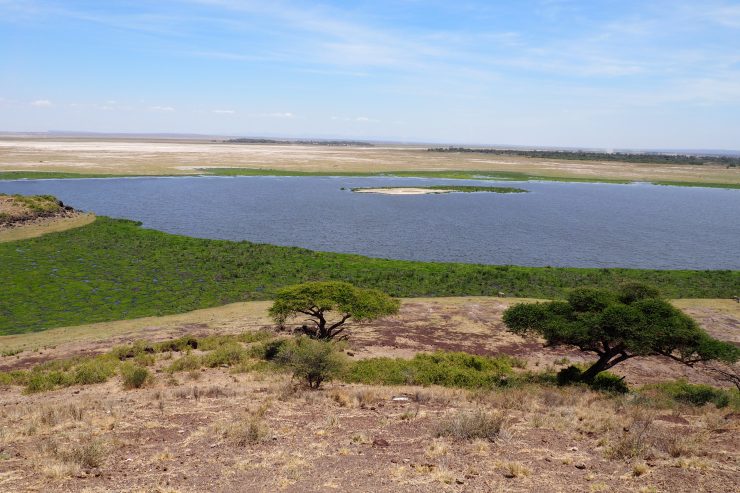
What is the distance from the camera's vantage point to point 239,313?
30.3 meters

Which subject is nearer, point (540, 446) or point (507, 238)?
point (540, 446)

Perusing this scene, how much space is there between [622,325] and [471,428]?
8.80m

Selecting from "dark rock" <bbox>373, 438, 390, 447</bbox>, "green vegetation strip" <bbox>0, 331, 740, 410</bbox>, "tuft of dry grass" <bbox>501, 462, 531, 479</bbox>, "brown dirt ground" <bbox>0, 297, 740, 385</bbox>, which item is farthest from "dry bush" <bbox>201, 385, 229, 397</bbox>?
"tuft of dry grass" <bbox>501, 462, 531, 479</bbox>

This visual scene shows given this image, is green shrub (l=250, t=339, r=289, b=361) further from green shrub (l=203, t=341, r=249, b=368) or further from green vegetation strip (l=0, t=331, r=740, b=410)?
green shrub (l=203, t=341, r=249, b=368)

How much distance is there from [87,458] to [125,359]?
11.7m

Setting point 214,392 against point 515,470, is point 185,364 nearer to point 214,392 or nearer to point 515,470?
point 214,392

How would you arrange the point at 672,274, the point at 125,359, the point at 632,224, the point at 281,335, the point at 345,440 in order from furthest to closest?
the point at 632,224 < the point at 672,274 < the point at 281,335 < the point at 125,359 < the point at 345,440

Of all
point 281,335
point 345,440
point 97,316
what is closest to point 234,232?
point 97,316

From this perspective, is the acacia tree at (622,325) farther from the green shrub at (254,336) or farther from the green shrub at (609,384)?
the green shrub at (254,336)

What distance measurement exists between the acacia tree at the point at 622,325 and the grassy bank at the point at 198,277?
1429cm

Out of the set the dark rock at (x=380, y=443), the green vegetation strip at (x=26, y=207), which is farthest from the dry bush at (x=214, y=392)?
the green vegetation strip at (x=26, y=207)

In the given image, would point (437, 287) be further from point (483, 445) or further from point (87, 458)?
point (87, 458)

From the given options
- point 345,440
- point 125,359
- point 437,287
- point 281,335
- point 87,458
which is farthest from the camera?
point 437,287

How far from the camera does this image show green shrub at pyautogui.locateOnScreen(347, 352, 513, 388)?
63.0ft
